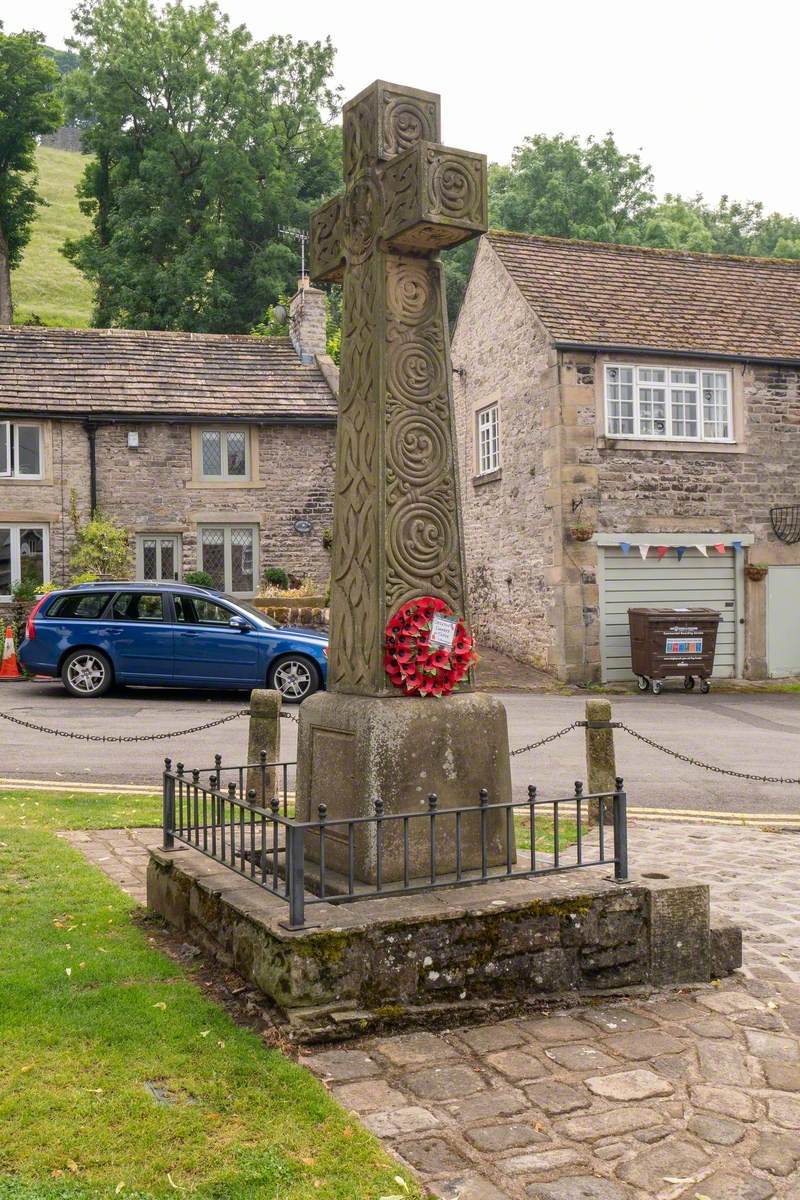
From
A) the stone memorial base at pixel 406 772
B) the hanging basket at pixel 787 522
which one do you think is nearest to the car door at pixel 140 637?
the stone memorial base at pixel 406 772

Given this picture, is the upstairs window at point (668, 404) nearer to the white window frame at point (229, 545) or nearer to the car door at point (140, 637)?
the white window frame at point (229, 545)

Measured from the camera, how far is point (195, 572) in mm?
24375

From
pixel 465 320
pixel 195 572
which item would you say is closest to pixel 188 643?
pixel 195 572

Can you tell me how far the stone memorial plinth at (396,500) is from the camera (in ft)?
18.1

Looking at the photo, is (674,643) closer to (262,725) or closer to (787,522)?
(787,522)

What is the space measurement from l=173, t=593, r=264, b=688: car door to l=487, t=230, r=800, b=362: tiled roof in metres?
8.67

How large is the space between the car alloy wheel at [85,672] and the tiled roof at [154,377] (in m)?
8.96

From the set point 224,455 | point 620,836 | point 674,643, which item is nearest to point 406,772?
point 620,836

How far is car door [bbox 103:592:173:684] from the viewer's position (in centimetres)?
1720

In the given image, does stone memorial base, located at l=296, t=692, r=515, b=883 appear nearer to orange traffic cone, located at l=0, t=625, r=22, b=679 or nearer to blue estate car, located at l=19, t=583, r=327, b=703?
blue estate car, located at l=19, t=583, r=327, b=703

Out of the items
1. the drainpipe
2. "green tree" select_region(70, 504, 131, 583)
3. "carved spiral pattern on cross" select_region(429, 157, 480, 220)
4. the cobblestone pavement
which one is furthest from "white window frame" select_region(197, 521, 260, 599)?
the cobblestone pavement

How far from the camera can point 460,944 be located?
15.7 feet

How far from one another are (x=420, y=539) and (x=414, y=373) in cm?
88

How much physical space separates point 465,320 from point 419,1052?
23.2 meters
